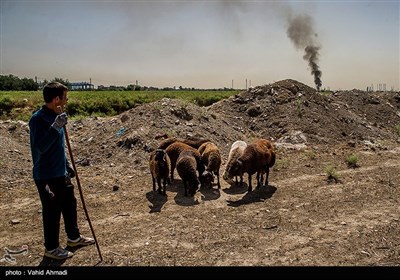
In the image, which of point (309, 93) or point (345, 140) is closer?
point (345, 140)

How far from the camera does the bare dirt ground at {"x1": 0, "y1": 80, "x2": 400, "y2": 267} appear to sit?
18.5ft

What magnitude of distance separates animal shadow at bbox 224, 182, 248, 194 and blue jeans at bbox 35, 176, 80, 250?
4.59m

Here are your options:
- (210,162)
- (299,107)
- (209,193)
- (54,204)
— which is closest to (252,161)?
(210,162)

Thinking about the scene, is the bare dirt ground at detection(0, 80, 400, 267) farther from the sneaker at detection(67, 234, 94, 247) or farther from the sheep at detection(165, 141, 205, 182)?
the sheep at detection(165, 141, 205, 182)

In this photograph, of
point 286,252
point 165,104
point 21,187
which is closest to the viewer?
point 286,252

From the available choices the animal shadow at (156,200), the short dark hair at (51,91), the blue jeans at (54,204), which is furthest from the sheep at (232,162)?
the short dark hair at (51,91)

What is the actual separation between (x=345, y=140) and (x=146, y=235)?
13.3m

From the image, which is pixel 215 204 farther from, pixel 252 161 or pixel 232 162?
pixel 252 161

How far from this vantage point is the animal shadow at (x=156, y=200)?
7.94 metres

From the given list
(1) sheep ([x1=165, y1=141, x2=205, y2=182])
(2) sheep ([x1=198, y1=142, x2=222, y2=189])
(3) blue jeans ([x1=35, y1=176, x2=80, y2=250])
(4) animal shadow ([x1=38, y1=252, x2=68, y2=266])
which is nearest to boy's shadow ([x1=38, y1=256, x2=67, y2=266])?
(4) animal shadow ([x1=38, y1=252, x2=68, y2=266])

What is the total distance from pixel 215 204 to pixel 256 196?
1.19 meters

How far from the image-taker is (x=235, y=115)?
65.9 ft

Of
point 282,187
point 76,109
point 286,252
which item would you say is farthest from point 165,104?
point 76,109

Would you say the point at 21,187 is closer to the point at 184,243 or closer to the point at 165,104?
the point at 184,243
